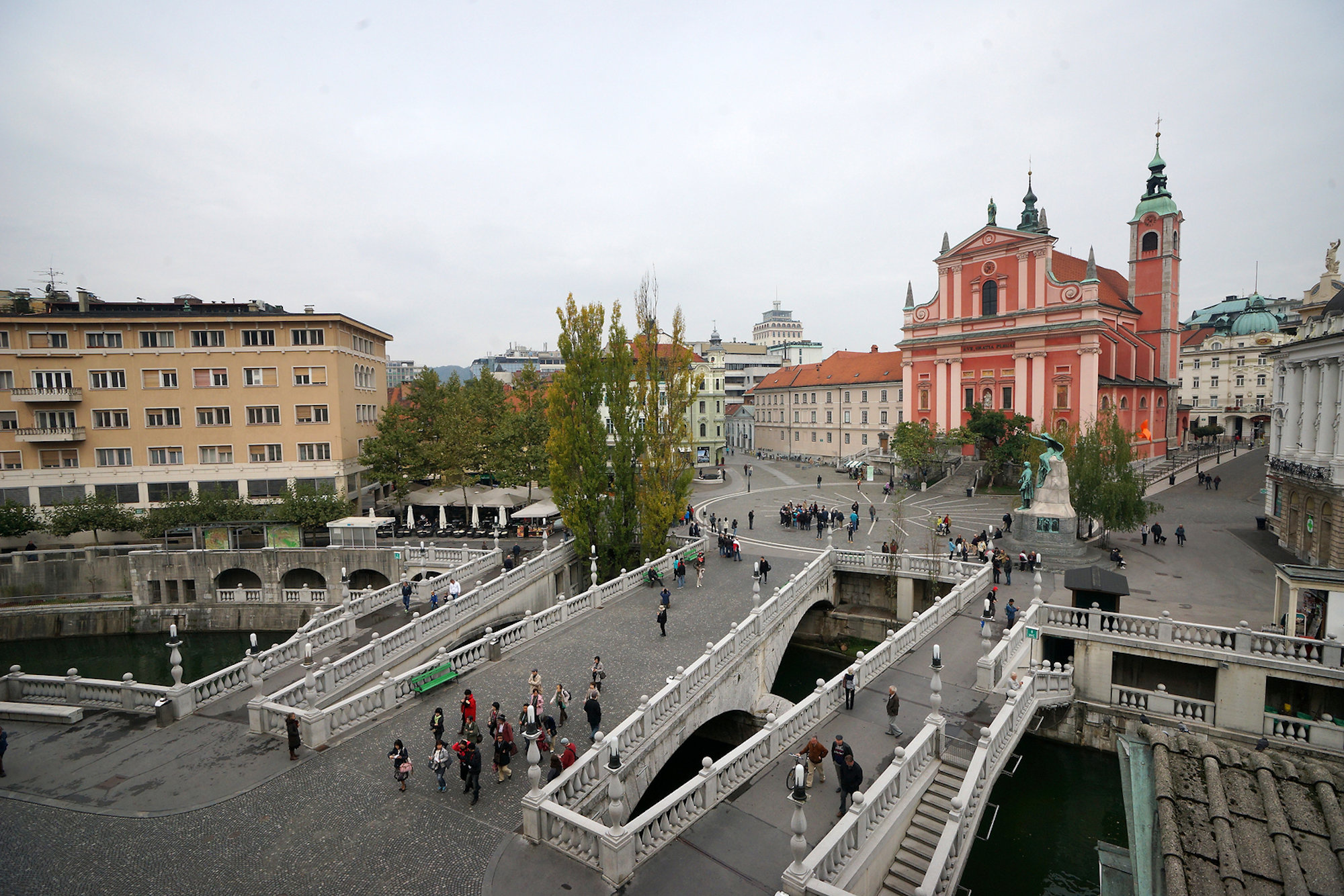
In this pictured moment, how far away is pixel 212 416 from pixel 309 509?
11221mm

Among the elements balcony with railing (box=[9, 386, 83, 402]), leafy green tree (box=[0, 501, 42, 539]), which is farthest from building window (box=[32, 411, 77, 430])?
leafy green tree (box=[0, 501, 42, 539])

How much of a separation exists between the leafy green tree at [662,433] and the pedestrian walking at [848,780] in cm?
1706

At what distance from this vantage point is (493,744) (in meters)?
14.6

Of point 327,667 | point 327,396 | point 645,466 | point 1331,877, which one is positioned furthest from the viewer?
point 327,396

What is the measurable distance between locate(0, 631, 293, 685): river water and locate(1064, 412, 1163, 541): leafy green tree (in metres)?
A: 39.9

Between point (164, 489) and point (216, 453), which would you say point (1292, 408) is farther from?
point (164, 489)

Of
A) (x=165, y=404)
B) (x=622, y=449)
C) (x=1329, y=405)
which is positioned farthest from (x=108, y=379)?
(x=1329, y=405)

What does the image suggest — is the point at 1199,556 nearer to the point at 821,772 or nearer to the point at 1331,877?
the point at 821,772

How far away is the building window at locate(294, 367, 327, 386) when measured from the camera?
40062 mm

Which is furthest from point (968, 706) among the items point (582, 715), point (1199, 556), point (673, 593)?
point (1199, 556)

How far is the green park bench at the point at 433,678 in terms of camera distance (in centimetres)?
1678

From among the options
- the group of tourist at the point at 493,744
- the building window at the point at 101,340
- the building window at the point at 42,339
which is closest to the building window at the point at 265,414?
the building window at the point at 101,340

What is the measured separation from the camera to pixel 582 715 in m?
15.6

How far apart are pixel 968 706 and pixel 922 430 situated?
39.4 meters
